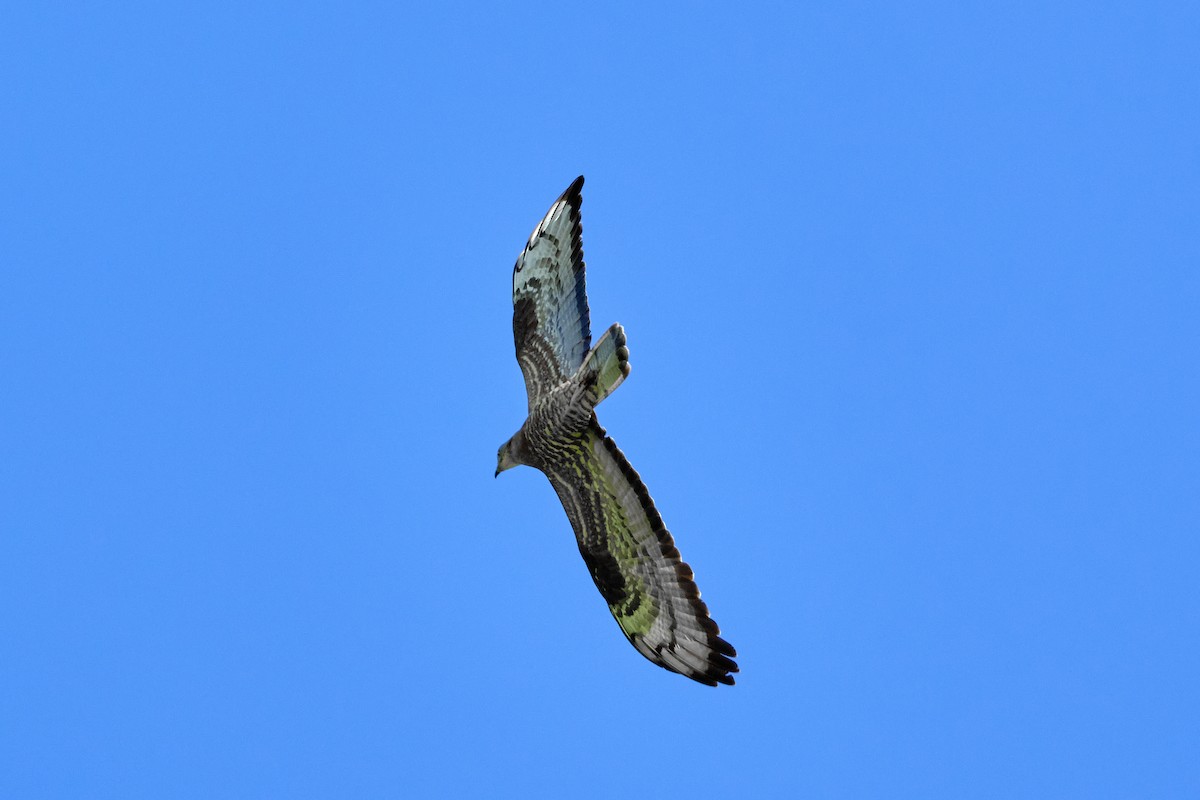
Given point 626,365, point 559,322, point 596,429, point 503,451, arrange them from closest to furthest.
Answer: point 626,365
point 596,429
point 559,322
point 503,451

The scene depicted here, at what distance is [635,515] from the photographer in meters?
9.20

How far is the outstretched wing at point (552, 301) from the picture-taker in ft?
32.0

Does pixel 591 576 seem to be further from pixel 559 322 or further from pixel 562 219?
pixel 562 219

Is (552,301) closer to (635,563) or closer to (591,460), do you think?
(591,460)

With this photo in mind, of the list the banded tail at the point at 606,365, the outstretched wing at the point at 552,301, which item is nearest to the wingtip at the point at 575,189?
the outstretched wing at the point at 552,301

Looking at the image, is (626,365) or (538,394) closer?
(626,365)

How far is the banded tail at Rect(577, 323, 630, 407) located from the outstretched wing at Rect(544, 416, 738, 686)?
20.5 inches

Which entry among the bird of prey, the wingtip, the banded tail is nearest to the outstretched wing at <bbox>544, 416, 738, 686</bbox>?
the bird of prey

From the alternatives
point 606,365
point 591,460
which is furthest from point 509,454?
point 606,365

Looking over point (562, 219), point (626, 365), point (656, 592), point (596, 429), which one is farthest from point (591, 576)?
point (562, 219)

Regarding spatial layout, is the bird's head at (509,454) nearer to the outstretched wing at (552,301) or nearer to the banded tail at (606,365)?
the outstretched wing at (552,301)

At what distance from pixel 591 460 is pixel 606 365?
1062mm

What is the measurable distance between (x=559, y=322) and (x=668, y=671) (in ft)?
9.71

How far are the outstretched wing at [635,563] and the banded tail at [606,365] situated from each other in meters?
0.52
